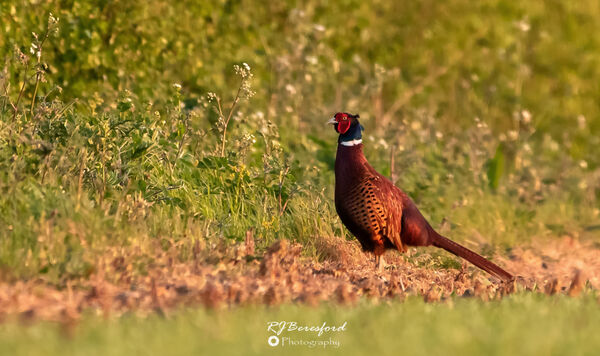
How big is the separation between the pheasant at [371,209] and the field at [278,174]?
231mm

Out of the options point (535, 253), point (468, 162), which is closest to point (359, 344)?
point (535, 253)

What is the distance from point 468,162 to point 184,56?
12.3 ft

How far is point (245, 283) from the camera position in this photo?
251 inches

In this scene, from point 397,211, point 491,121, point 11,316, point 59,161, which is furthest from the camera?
point 491,121

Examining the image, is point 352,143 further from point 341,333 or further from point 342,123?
point 341,333

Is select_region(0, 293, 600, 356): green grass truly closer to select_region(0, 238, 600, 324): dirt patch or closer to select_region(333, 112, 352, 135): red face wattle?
select_region(0, 238, 600, 324): dirt patch

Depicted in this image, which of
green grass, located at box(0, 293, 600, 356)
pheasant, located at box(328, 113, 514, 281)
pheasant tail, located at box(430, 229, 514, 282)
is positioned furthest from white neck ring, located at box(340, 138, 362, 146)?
green grass, located at box(0, 293, 600, 356)

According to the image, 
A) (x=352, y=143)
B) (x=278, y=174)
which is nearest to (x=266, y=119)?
(x=278, y=174)

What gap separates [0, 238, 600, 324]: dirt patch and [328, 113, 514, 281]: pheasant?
7.1 inches

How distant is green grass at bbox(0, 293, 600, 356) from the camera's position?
186 inches

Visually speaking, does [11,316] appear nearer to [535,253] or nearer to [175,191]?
[175,191]

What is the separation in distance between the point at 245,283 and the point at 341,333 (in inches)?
51.1

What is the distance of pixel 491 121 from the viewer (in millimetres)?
15383

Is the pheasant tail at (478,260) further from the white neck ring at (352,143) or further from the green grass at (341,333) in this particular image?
the green grass at (341,333)
